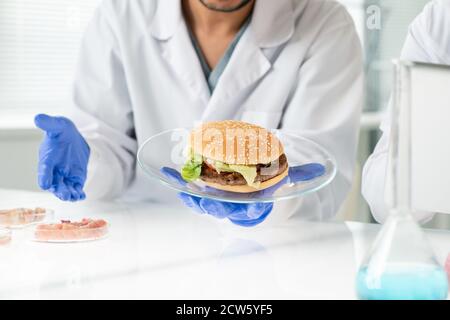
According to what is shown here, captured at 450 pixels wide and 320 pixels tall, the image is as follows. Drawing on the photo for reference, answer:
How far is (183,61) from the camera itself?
1.54 metres

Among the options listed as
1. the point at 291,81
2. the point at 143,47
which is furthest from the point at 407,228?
the point at 143,47

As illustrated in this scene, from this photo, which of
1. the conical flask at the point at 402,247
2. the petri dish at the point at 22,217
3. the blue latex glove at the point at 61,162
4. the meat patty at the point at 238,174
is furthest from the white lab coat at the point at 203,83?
the conical flask at the point at 402,247

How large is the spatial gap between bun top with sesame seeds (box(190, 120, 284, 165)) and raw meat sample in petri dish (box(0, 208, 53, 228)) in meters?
0.29

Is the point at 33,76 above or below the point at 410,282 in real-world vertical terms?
below

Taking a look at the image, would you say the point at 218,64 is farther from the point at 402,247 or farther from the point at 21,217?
the point at 402,247

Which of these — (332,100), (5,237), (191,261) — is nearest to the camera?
(191,261)

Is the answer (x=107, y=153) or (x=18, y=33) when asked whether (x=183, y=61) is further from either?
(x=18, y=33)

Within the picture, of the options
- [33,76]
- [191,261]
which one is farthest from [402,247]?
[33,76]

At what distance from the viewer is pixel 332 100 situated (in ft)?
4.99

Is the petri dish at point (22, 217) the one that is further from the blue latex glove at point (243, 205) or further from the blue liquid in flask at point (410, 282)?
the blue liquid in flask at point (410, 282)

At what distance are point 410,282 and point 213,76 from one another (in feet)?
3.17

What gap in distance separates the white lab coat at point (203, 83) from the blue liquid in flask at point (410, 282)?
2.59 feet
